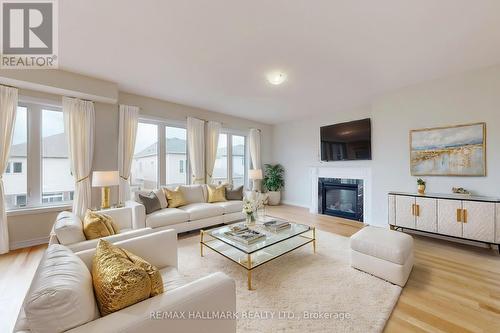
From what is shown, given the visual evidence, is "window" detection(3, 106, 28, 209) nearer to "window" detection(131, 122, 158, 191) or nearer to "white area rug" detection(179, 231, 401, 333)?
"window" detection(131, 122, 158, 191)

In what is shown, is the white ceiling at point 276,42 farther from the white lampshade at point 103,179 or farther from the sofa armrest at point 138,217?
the sofa armrest at point 138,217

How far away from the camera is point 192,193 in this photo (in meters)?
4.42

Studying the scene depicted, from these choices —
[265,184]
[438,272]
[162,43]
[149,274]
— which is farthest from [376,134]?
[149,274]

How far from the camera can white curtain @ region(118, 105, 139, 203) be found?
4188 mm

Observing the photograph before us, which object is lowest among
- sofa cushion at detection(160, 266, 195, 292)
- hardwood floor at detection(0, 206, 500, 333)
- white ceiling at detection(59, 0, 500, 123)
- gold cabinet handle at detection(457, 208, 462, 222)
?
hardwood floor at detection(0, 206, 500, 333)

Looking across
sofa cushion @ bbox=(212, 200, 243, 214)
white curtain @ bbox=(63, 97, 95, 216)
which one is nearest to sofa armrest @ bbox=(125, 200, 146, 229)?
white curtain @ bbox=(63, 97, 95, 216)

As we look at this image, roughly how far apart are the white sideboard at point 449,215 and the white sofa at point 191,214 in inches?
119

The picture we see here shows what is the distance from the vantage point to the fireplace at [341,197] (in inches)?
192

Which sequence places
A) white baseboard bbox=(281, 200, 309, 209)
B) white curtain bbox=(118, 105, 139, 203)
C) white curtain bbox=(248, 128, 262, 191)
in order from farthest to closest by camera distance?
white curtain bbox=(248, 128, 262, 191) < white baseboard bbox=(281, 200, 309, 209) < white curtain bbox=(118, 105, 139, 203)

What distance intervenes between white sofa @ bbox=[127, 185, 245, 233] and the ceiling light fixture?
249 cm

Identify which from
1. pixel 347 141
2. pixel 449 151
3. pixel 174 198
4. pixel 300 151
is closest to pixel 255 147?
pixel 300 151

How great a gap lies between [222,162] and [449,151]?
4952mm

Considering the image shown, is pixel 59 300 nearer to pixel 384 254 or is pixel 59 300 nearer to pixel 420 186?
pixel 384 254

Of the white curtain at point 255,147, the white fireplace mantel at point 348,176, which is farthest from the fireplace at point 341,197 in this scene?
the white curtain at point 255,147
